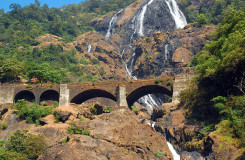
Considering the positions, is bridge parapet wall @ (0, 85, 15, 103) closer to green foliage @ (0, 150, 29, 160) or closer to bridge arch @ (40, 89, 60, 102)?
bridge arch @ (40, 89, 60, 102)

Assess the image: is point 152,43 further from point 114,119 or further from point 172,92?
point 114,119

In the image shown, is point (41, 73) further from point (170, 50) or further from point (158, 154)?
point (170, 50)

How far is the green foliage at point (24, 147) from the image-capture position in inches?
1375

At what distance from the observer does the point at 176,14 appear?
119562 millimetres

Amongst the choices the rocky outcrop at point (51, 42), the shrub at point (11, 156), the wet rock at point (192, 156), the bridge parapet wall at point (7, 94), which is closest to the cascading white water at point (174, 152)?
the wet rock at point (192, 156)

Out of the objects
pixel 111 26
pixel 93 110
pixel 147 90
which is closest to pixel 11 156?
pixel 93 110

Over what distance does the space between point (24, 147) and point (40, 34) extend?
90.3m

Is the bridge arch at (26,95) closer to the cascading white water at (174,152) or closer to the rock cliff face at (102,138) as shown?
the rock cliff face at (102,138)

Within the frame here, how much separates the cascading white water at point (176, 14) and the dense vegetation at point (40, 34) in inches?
1530

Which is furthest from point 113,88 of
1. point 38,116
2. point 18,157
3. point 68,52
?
point 68,52

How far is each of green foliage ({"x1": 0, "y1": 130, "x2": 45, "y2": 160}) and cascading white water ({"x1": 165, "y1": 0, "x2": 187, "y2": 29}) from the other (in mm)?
88806

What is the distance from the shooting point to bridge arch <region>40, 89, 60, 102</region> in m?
60.5

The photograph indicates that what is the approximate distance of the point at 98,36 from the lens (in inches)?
4852

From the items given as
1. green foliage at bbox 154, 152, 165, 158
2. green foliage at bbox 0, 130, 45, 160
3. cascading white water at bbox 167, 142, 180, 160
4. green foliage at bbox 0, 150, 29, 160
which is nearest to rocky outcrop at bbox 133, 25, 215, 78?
cascading white water at bbox 167, 142, 180, 160
